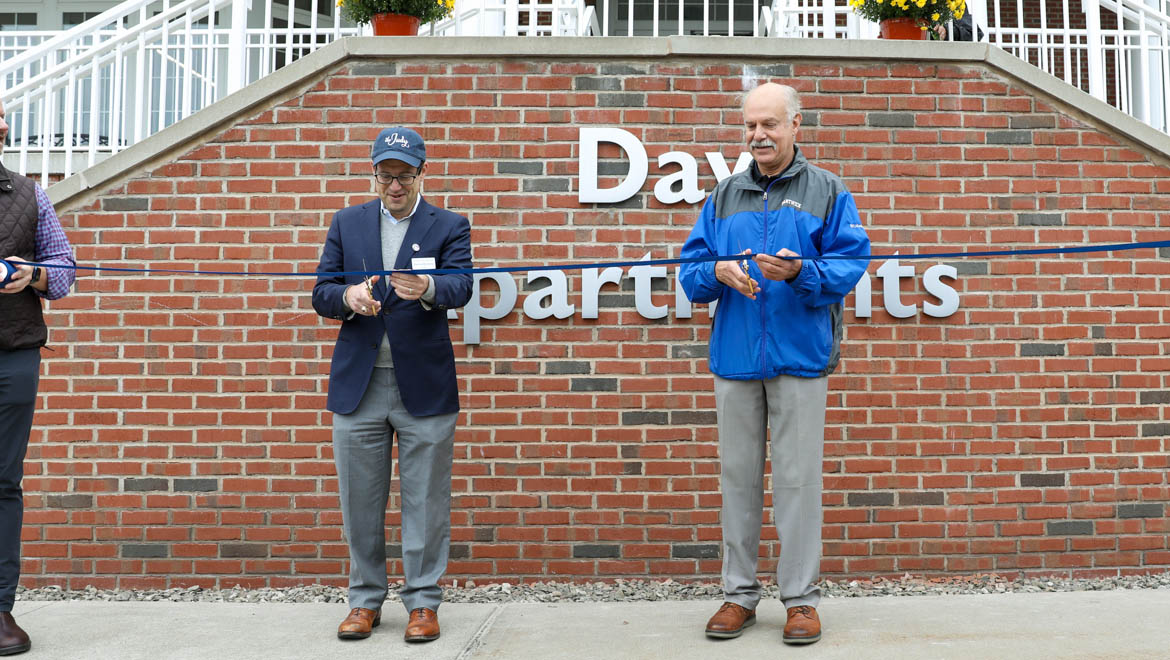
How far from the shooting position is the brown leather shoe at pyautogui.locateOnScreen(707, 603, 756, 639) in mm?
3797

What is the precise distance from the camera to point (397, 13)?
212 inches

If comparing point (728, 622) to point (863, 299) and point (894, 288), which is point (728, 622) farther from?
point (894, 288)

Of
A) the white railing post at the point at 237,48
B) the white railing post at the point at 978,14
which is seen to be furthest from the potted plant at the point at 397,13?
the white railing post at the point at 978,14

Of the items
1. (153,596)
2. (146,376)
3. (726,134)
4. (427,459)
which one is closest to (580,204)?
(726,134)

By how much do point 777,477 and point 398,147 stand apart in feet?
6.01

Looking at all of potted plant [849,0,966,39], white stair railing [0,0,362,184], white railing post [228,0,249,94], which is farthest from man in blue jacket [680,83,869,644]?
white railing post [228,0,249,94]

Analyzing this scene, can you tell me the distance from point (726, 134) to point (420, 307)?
1.90 m

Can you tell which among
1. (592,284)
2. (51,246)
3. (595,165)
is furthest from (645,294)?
(51,246)

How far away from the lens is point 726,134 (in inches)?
200

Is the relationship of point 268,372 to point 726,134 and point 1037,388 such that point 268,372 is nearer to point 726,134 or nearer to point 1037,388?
point 726,134

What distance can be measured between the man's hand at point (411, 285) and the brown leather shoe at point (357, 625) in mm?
1187

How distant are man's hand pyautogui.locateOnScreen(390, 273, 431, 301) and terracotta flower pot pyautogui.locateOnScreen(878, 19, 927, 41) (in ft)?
9.61

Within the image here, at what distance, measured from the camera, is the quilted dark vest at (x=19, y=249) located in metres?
3.79

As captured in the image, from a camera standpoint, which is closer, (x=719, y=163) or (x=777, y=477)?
(x=777, y=477)
